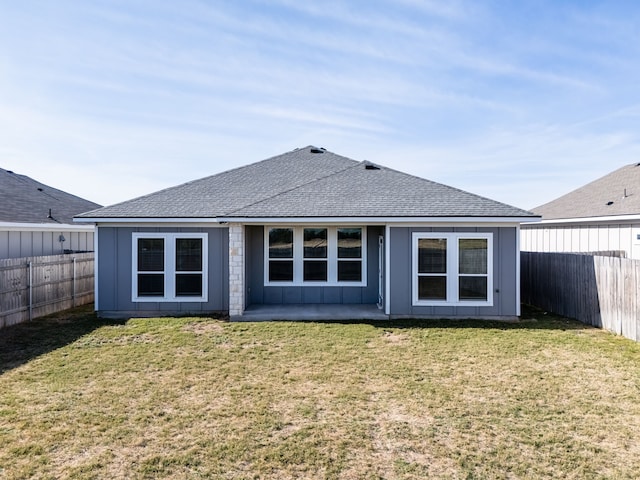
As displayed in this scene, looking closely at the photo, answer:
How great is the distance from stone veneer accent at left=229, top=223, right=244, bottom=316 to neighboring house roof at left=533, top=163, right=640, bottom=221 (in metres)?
11.6

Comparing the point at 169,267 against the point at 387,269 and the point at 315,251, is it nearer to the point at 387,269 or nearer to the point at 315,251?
the point at 315,251

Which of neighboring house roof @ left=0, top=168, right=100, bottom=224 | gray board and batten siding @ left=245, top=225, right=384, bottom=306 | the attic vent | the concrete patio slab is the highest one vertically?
the attic vent

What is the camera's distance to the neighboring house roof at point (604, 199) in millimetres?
12733

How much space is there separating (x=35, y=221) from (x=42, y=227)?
247mm

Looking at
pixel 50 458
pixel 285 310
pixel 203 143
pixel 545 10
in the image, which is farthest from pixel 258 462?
pixel 203 143

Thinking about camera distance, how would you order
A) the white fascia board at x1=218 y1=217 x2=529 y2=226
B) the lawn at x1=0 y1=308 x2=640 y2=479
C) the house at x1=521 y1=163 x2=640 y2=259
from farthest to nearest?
the house at x1=521 y1=163 x2=640 y2=259
the white fascia board at x1=218 y1=217 x2=529 y2=226
the lawn at x1=0 y1=308 x2=640 y2=479

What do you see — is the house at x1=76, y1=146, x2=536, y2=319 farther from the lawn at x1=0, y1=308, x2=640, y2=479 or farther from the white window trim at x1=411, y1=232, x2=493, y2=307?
the lawn at x1=0, y1=308, x2=640, y2=479

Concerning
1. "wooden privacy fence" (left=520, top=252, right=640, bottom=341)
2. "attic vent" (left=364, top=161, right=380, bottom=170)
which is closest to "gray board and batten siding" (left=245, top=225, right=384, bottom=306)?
"attic vent" (left=364, top=161, right=380, bottom=170)

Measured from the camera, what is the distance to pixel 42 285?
1026cm

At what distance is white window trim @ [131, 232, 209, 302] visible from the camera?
1022cm

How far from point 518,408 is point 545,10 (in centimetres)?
1129

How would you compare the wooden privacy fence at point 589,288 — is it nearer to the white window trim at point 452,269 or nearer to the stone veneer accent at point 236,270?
the white window trim at point 452,269

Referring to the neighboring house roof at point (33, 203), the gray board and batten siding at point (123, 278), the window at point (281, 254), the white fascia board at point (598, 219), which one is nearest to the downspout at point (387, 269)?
the window at point (281, 254)

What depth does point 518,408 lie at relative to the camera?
4668 mm
